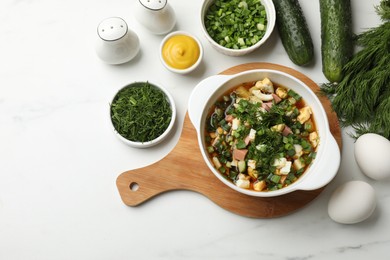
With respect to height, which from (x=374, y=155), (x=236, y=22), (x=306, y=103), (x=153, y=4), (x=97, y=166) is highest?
(x=153, y=4)

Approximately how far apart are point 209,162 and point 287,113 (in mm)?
364

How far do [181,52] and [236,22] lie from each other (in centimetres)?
27

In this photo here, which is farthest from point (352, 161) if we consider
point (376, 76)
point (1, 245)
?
point (1, 245)

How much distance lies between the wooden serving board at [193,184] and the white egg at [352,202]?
0.26 feet

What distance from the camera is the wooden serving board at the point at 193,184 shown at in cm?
189

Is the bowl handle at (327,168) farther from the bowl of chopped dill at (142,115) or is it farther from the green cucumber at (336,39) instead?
the bowl of chopped dill at (142,115)

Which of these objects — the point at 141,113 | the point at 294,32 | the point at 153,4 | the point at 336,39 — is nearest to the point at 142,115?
the point at 141,113

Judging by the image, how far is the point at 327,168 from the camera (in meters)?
1.69

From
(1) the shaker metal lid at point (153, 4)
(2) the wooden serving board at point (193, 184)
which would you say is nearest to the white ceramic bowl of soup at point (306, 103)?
Answer: (2) the wooden serving board at point (193, 184)

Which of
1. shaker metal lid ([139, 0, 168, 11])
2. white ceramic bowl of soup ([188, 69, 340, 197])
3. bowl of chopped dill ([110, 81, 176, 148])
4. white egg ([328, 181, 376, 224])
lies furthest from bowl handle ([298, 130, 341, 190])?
shaker metal lid ([139, 0, 168, 11])

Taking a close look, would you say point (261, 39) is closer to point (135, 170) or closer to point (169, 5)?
point (169, 5)

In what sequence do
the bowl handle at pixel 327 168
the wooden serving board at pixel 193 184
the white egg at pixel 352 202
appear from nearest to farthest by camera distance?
1. the bowl handle at pixel 327 168
2. the white egg at pixel 352 202
3. the wooden serving board at pixel 193 184

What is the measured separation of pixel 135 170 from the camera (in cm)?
193

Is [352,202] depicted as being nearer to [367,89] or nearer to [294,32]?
[367,89]
